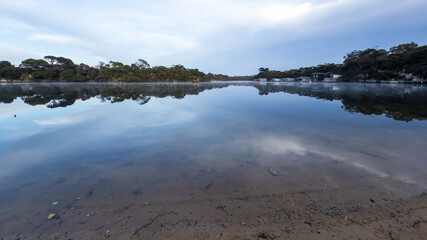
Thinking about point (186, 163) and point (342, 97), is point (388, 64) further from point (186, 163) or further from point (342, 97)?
point (186, 163)

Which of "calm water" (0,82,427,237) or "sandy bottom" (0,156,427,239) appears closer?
"sandy bottom" (0,156,427,239)

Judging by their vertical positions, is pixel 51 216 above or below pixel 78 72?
below

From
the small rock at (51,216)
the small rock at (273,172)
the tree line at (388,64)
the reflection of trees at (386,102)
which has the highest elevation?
the tree line at (388,64)

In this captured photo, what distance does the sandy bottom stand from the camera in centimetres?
252

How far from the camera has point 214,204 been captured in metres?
3.07

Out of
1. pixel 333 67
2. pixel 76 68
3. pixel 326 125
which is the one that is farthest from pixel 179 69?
pixel 326 125

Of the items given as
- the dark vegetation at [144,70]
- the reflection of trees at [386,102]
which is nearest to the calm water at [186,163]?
the reflection of trees at [386,102]

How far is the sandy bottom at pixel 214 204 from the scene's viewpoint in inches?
99.3

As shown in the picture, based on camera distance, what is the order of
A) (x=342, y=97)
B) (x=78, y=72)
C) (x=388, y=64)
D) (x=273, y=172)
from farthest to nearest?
1. (x=78, y=72)
2. (x=388, y=64)
3. (x=342, y=97)
4. (x=273, y=172)

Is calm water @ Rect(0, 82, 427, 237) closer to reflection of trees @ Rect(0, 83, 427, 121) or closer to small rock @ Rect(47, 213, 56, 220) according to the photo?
small rock @ Rect(47, 213, 56, 220)

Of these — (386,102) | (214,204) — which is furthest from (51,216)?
(386,102)

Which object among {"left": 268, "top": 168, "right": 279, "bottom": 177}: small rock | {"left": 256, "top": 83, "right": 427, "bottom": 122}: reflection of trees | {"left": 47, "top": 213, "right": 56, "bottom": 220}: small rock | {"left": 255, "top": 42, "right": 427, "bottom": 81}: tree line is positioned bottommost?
{"left": 256, "top": 83, "right": 427, "bottom": 122}: reflection of trees

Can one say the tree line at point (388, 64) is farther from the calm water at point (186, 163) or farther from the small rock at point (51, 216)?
the small rock at point (51, 216)

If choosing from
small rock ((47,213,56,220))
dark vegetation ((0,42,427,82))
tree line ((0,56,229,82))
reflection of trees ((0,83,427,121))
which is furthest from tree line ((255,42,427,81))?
tree line ((0,56,229,82))
